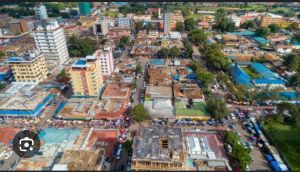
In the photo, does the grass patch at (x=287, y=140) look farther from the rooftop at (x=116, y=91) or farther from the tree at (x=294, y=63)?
the rooftop at (x=116, y=91)

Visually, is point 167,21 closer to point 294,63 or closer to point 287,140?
point 294,63

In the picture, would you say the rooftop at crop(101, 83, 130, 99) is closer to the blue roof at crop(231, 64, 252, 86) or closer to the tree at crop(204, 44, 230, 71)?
the tree at crop(204, 44, 230, 71)

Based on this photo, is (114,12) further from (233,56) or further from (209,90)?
(209,90)

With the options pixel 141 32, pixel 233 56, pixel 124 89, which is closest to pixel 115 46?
pixel 141 32

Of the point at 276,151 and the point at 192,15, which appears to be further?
the point at 192,15

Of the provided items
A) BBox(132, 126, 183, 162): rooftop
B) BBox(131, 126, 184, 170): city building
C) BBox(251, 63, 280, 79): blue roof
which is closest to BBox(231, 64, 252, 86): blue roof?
BBox(251, 63, 280, 79): blue roof

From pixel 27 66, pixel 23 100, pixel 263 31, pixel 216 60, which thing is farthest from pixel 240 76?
pixel 27 66

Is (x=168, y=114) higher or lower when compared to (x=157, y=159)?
lower
